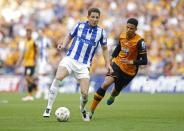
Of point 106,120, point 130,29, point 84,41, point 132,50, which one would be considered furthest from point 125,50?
point 106,120

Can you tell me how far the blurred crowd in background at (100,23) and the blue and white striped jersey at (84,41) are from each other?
54.2 feet

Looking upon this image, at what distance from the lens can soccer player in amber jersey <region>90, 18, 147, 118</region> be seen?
1612cm

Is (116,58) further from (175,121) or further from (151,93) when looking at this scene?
(151,93)

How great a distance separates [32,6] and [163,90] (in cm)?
918

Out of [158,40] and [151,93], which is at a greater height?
[158,40]

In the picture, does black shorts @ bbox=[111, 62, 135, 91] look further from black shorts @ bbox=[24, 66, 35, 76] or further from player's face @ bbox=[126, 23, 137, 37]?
black shorts @ bbox=[24, 66, 35, 76]

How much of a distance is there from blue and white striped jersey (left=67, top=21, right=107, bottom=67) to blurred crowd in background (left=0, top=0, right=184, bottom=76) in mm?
16526

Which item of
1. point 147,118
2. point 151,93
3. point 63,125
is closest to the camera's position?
point 63,125

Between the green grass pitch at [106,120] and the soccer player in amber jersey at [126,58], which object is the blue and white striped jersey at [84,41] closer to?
the soccer player in amber jersey at [126,58]

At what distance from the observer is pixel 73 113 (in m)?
18.1

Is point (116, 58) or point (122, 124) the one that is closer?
point (122, 124)

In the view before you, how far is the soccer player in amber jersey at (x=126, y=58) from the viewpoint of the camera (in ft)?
52.9

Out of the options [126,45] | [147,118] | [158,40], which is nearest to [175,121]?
[147,118]

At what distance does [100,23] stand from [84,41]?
64.0ft
